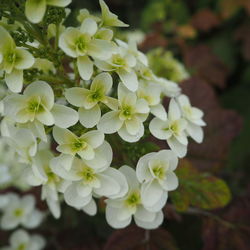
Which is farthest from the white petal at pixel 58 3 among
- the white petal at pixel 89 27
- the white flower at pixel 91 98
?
the white flower at pixel 91 98

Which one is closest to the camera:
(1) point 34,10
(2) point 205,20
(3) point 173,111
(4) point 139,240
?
A: (1) point 34,10

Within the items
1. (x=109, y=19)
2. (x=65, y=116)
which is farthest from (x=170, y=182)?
(x=109, y=19)

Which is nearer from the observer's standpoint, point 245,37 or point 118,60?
point 118,60

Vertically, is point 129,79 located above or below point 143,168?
above

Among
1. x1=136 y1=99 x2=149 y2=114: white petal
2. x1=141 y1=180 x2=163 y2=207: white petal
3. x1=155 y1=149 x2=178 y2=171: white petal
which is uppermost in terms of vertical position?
x1=136 y1=99 x2=149 y2=114: white petal

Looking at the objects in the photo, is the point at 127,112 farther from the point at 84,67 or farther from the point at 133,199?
the point at 133,199

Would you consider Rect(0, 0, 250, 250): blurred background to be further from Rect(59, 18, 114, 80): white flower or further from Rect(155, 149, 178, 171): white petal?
Rect(59, 18, 114, 80): white flower

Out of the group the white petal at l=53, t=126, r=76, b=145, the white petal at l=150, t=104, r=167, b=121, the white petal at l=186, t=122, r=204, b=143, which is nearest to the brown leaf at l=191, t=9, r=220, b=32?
the white petal at l=186, t=122, r=204, b=143
